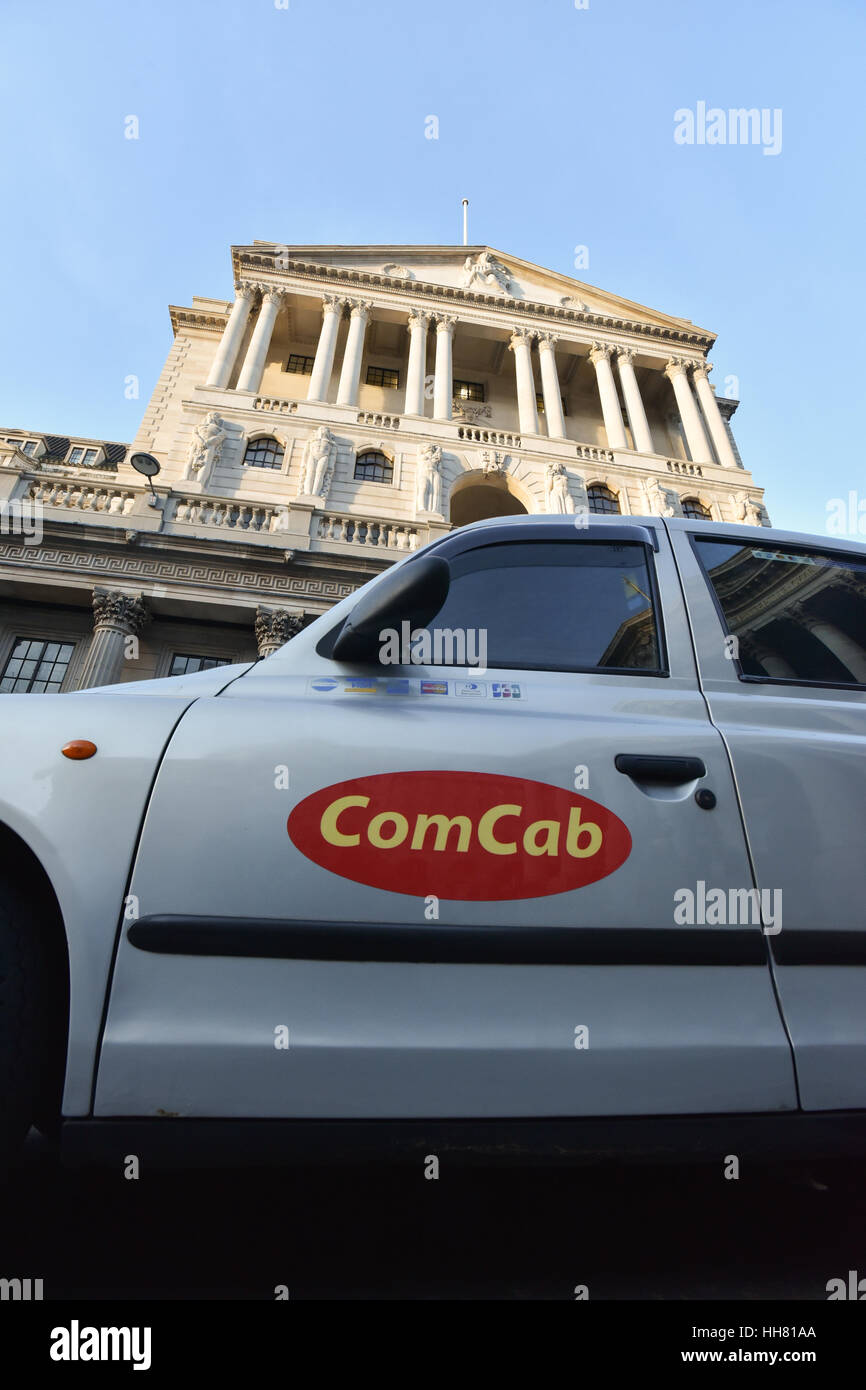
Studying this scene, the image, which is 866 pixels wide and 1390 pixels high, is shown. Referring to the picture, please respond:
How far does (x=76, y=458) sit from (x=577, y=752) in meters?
28.7

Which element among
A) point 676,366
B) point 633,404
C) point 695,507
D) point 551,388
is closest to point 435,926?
point 695,507

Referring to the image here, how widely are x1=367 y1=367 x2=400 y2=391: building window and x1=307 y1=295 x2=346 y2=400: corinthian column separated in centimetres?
212

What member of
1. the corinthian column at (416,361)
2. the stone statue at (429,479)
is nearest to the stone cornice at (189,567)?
the stone statue at (429,479)

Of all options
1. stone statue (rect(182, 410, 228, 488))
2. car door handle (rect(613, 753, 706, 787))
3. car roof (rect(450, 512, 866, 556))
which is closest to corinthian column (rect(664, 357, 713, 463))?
stone statue (rect(182, 410, 228, 488))

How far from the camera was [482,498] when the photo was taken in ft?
66.3

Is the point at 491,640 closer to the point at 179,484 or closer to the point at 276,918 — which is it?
the point at 276,918

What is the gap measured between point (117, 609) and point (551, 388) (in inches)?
686

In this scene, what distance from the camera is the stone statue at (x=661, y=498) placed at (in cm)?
1911

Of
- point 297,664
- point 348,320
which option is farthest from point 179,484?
point 297,664

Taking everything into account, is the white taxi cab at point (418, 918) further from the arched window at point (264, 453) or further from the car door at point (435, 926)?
the arched window at point (264, 453)

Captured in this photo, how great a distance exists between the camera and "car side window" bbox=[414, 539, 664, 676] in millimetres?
2100

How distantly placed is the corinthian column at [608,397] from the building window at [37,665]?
59.3 feet

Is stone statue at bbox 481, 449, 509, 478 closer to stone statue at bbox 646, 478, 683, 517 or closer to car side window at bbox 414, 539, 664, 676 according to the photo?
stone statue at bbox 646, 478, 683, 517

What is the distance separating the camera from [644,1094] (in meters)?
1.46
